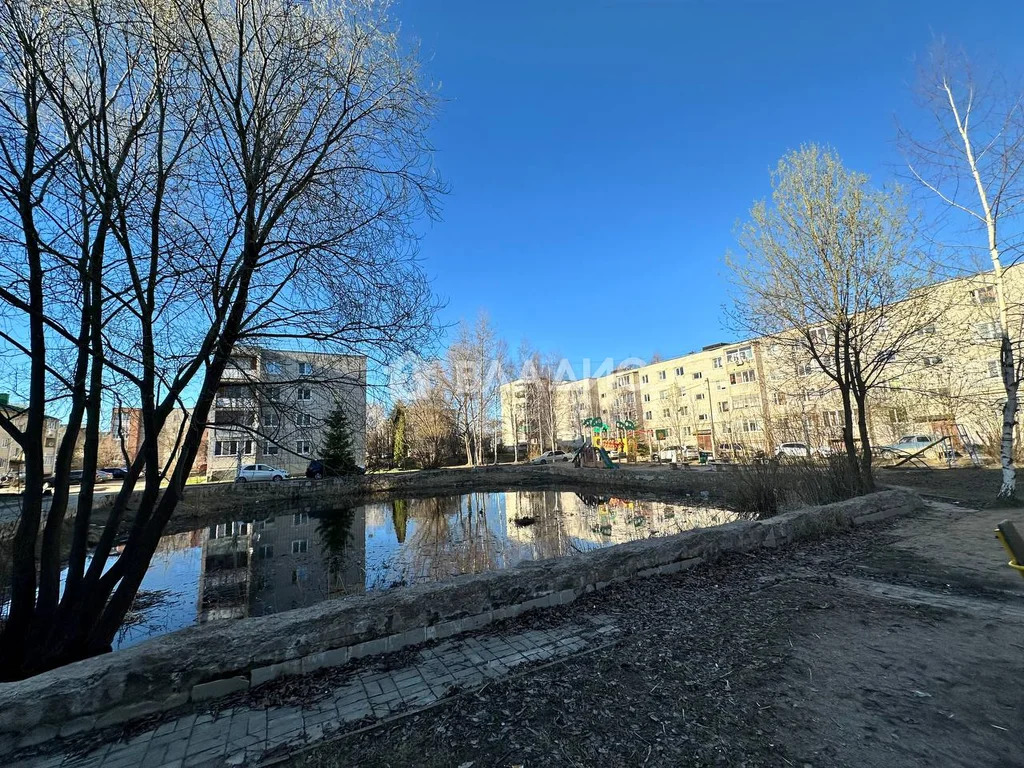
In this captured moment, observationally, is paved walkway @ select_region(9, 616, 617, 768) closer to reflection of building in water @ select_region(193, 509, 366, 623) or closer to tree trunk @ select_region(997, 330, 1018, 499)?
reflection of building in water @ select_region(193, 509, 366, 623)

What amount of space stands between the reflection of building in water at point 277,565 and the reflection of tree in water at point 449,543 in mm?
1235

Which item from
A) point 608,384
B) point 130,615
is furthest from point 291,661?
point 608,384

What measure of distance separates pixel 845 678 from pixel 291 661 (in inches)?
131

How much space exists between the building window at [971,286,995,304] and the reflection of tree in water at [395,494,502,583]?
1135 centimetres

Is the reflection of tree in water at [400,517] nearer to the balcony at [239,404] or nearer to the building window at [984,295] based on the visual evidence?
the balcony at [239,404]

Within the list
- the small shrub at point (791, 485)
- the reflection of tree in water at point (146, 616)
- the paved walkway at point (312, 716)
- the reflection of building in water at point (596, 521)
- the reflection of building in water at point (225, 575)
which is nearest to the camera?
the paved walkway at point (312, 716)

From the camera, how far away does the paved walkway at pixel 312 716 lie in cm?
211

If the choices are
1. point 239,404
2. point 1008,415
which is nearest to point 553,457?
point 1008,415

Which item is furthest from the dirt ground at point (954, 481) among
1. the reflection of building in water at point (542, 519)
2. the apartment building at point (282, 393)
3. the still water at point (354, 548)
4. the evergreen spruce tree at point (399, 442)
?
the evergreen spruce tree at point (399, 442)

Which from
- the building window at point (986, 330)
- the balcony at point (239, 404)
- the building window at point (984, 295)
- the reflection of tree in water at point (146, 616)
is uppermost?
the building window at point (984, 295)

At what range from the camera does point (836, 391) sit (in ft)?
60.1

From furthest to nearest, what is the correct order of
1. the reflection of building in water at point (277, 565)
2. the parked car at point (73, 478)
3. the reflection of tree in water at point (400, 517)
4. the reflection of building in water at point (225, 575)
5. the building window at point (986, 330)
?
the reflection of tree in water at point (400, 517), the building window at point (986, 330), the reflection of building in water at point (277, 565), the reflection of building in water at point (225, 575), the parked car at point (73, 478)

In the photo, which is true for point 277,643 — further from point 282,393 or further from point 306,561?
point 306,561

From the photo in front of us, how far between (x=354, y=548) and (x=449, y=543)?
2.43m
